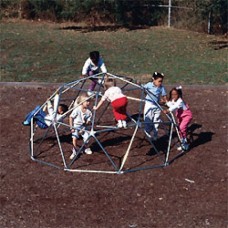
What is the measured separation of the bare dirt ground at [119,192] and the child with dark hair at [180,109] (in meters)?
0.31

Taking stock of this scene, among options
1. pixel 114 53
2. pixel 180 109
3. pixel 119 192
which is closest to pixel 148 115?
pixel 180 109

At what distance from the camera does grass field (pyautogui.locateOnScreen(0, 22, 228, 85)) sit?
16.4 meters

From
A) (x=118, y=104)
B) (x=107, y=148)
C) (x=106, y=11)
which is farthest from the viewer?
(x=106, y=11)

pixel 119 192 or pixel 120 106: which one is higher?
pixel 120 106

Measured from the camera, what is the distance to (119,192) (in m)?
7.73

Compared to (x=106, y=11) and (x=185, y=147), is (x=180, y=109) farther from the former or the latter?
(x=106, y=11)

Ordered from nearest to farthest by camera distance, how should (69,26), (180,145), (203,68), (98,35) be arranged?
1. (180,145)
2. (203,68)
3. (98,35)
4. (69,26)

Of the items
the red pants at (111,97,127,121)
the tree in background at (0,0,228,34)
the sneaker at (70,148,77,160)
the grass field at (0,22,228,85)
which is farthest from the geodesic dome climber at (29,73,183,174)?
the tree in background at (0,0,228,34)

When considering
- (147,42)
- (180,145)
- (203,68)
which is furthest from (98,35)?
(180,145)

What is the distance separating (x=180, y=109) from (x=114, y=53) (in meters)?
11.5

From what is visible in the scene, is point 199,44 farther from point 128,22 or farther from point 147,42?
point 128,22

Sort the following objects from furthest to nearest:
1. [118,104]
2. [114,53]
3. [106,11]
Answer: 1. [106,11]
2. [114,53]
3. [118,104]

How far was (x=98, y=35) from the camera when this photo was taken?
2495 centimetres

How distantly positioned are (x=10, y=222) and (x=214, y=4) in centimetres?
1767
